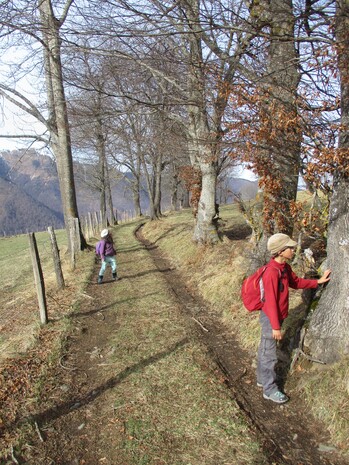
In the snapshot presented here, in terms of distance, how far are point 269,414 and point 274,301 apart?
132 centimetres

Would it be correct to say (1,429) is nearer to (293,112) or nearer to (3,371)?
(3,371)

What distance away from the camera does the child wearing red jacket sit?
3.97 metres

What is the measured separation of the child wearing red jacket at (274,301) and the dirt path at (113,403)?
0.77ft

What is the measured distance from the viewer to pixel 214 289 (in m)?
7.88

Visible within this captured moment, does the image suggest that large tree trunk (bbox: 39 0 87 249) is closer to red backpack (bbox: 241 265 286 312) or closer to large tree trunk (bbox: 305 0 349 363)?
large tree trunk (bbox: 305 0 349 363)

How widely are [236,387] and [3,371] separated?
10.7 feet

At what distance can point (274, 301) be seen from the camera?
13.0 ft

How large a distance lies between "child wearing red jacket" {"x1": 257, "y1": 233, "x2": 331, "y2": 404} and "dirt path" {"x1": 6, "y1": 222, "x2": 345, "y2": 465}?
24 cm

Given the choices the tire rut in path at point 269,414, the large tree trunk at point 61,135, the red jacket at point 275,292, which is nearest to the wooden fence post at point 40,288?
the tire rut in path at point 269,414

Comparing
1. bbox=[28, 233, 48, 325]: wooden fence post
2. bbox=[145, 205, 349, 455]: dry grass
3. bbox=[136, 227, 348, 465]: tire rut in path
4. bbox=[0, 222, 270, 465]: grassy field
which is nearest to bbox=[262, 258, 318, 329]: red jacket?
bbox=[145, 205, 349, 455]: dry grass

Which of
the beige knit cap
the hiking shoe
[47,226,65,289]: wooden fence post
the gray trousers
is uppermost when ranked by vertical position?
the beige knit cap

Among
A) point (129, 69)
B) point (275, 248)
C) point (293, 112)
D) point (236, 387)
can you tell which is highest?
point (129, 69)

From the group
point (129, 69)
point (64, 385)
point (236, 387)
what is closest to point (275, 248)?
point (236, 387)

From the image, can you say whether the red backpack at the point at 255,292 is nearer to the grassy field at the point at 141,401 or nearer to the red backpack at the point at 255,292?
the red backpack at the point at 255,292
